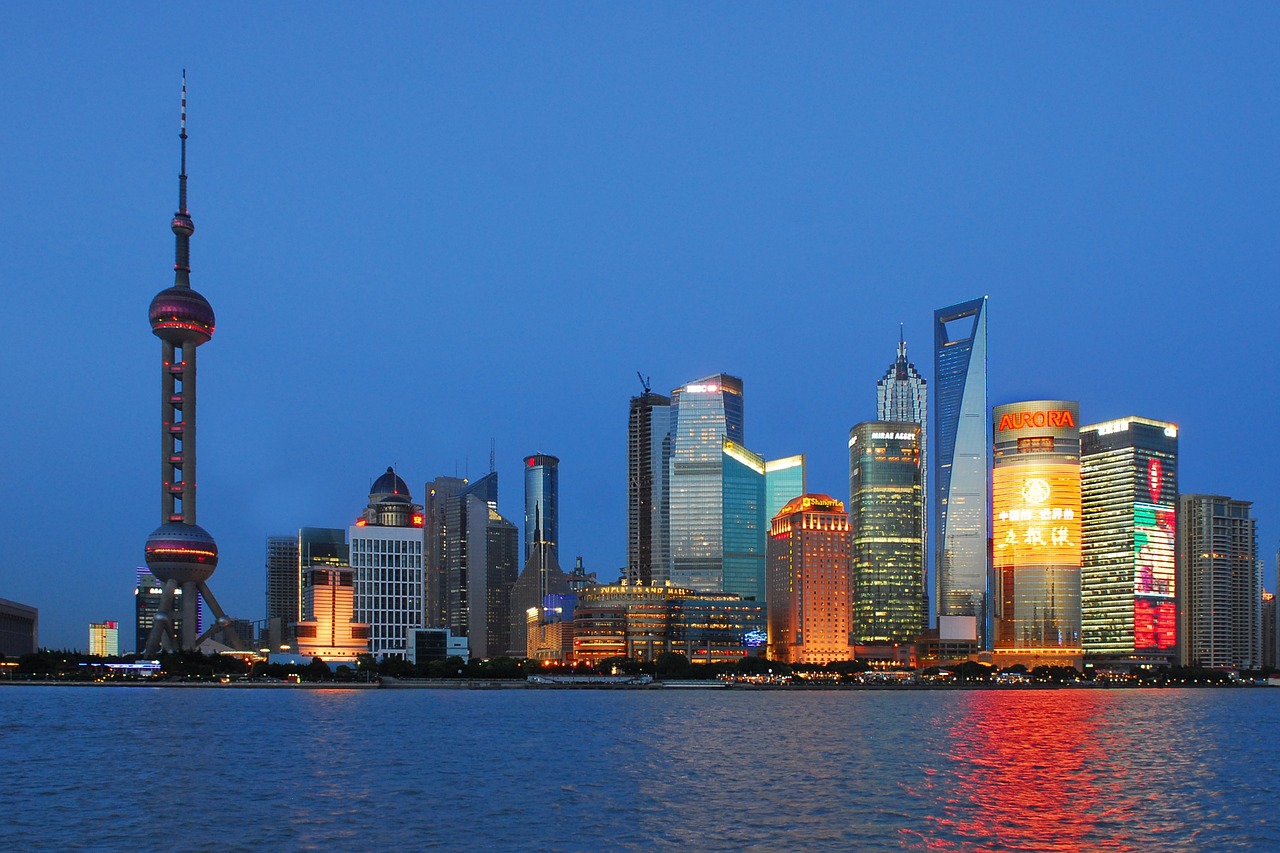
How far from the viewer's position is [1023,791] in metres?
76.0

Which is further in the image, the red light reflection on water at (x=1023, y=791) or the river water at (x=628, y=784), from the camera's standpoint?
the river water at (x=628, y=784)

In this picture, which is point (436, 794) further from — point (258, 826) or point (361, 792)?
point (258, 826)

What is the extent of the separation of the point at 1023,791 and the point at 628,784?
22.2m

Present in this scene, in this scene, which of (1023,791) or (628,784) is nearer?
(1023,791)

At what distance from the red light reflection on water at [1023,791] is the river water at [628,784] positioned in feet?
Result: 0.77

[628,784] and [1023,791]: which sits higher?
[1023,791]

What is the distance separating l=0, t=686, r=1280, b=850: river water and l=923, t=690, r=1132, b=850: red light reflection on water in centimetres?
23

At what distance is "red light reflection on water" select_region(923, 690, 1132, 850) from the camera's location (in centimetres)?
5962

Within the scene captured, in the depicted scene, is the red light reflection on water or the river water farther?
the river water

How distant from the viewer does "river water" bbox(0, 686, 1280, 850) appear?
59750 millimetres

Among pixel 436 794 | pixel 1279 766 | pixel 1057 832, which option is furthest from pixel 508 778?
pixel 1279 766

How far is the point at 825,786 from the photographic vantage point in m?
77.4

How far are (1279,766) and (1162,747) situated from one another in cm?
1531

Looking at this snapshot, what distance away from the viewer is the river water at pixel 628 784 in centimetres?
5975
